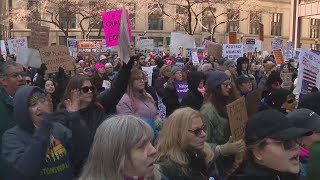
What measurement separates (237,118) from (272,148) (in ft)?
7.20

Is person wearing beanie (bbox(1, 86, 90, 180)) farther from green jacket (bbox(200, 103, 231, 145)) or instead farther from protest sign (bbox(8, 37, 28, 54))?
protest sign (bbox(8, 37, 28, 54))

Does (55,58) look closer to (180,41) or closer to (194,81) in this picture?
(194,81)

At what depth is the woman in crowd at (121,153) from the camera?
92.0 inches

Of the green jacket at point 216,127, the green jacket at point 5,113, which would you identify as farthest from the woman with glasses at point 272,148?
the green jacket at point 5,113

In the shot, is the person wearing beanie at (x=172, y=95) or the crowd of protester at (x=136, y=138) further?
the person wearing beanie at (x=172, y=95)

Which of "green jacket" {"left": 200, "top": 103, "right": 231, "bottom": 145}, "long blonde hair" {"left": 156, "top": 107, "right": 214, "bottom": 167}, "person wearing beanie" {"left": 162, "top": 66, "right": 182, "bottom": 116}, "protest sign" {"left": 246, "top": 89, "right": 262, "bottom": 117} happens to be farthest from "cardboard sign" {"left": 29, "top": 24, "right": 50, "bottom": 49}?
"long blonde hair" {"left": 156, "top": 107, "right": 214, "bottom": 167}

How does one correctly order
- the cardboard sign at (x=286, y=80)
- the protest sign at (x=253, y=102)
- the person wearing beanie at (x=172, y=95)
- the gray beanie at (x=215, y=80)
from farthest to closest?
the cardboard sign at (x=286, y=80) < the person wearing beanie at (x=172, y=95) < the protest sign at (x=253, y=102) < the gray beanie at (x=215, y=80)

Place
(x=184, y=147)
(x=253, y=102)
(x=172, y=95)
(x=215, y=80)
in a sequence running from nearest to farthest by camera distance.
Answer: (x=184, y=147) → (x=215, y=80) → (x=253, y=102) → (x=172, y=95)

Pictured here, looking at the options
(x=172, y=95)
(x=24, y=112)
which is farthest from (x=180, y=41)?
(x=24, y=112)

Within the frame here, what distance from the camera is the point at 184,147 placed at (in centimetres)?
341

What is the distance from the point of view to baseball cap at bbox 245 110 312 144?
2.58 m

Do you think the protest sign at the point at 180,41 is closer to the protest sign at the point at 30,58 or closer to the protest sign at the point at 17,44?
the protest sign at the point at 17,44

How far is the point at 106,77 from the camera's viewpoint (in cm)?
1078

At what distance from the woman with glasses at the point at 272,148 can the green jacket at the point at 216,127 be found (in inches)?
81.0
